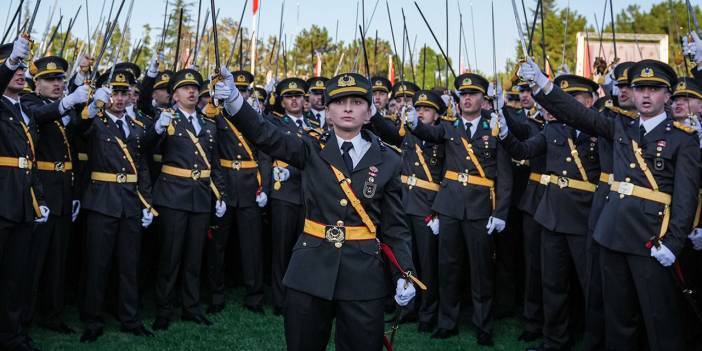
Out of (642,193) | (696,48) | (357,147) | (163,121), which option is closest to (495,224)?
(642,193)

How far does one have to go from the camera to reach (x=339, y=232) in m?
4.07

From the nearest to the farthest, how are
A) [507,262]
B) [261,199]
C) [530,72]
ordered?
[530,72] < [261,199] < [507,262]

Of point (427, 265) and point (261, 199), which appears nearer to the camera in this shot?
point (427, 265)

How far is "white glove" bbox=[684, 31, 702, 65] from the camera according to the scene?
201 inches

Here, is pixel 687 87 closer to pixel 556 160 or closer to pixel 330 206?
pixel 556 160

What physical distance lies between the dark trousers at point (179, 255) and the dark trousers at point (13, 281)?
145cm

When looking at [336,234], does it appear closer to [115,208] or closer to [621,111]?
[621,111]

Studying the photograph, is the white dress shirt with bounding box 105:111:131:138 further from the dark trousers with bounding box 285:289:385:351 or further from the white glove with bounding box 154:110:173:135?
the dark trousers with bounding box 285:289:385:351

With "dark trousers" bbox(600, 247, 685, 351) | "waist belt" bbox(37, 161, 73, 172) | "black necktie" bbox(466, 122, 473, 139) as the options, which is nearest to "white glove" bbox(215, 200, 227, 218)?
"waist belt" bbox(37, 161, 73, 172)

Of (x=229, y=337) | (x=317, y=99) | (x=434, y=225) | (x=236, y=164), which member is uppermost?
(x=317, y=99)

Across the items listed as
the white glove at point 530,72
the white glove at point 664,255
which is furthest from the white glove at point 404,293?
the white glove at point 664,255

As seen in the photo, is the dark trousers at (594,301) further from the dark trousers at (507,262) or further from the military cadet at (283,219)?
the military cadet at (283,219)

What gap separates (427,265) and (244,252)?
2294 mm

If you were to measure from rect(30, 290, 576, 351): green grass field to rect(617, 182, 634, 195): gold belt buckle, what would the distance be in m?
2.37
